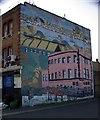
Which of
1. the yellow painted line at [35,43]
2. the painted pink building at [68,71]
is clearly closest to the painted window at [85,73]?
the painted pink building at [68,71]

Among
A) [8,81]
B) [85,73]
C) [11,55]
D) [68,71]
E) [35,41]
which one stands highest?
[35,41]

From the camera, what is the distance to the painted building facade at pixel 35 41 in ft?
79.3

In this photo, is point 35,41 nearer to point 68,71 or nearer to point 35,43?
point 35,43

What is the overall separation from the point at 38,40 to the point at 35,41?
48cm

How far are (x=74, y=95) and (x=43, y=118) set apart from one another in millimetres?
14748

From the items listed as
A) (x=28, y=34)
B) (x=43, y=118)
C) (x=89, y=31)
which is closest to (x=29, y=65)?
(x=28, y=34)

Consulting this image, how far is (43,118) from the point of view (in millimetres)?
15211

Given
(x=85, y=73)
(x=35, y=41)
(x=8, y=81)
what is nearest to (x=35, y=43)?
(x=35, y=41)

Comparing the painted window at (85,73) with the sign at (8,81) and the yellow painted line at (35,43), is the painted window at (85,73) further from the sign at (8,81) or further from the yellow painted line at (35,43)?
the sign at (8,81)

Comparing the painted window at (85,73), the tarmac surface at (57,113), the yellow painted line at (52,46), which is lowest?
the tarmac surface at (57,113)

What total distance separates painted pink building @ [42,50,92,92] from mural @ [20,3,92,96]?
0.73 m

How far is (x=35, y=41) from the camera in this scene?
2559 centimetres

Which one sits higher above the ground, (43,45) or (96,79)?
(43,45)

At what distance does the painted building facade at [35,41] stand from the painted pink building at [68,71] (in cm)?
25
